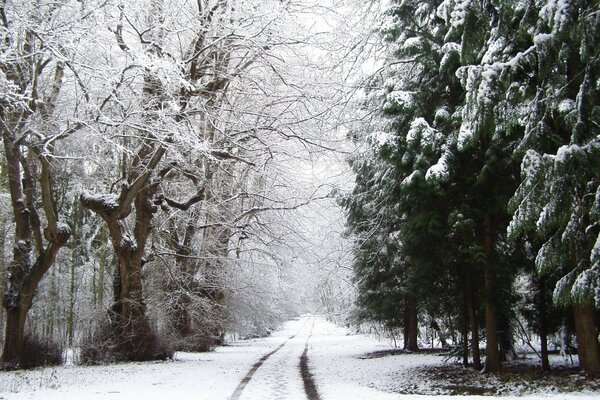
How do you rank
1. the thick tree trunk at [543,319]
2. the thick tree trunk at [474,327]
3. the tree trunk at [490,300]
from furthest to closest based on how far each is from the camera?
the thick tree trunk at [474,327] < the thick tree trunk at [543,319] < the tree trunk at [490,300]

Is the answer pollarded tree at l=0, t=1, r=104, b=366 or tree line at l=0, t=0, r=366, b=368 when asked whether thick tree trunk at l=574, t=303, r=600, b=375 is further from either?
pollarded tree at l=0, t=1, r=104, b=366

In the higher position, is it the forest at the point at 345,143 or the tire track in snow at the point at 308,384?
the forest at the point at 345,143

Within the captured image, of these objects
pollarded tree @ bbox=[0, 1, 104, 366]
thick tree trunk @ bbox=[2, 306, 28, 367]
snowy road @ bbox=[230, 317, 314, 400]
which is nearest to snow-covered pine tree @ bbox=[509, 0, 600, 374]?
snowy road @ bbox=[230, 317, 314, 400]

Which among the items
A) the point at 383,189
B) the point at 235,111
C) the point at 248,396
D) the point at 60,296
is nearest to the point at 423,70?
the point at 383,189

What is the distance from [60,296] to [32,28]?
24701 mm

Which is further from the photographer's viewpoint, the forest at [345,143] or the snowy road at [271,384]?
the snowy road at [271,384]

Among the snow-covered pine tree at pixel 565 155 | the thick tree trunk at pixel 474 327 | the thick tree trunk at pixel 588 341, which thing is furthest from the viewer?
the thick tree trunk at pixel 474 327

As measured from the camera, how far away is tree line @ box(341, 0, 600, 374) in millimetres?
5336

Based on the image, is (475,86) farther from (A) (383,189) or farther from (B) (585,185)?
(A) (383,189)

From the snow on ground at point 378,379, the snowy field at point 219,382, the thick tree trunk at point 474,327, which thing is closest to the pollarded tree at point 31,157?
the snowy field at point 219,382

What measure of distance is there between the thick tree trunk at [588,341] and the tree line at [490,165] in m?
0.02

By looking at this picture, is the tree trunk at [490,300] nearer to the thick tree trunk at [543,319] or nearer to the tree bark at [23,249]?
the thick tree trunk at [543,319]

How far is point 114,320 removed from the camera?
56.4 ft

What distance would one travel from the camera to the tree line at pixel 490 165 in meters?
5.34
